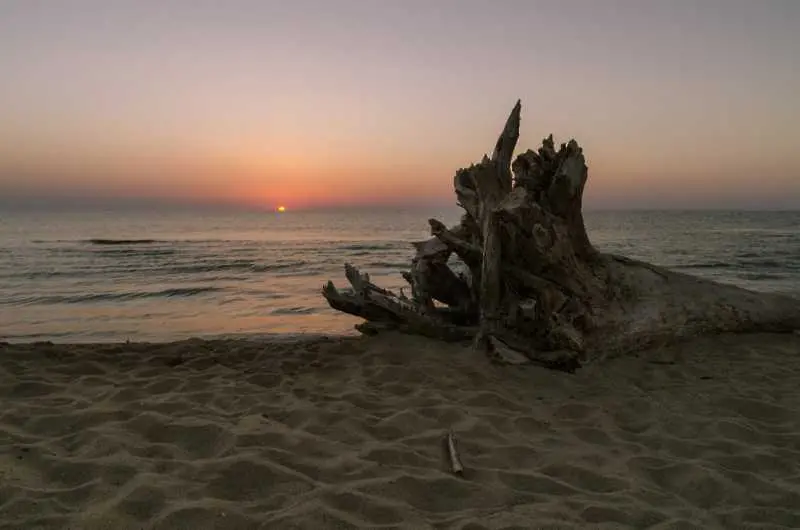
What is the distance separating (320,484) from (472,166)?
191 inches

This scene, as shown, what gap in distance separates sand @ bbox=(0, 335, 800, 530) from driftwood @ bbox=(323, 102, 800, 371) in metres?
0.45

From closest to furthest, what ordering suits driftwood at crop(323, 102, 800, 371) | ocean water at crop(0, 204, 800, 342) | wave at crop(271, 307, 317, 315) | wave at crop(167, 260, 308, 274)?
driftwood at crop(323, 102, 800, 371) < ocean water at crop(0, 204, 800, 342) < wave at crop(271, 307, 317, 315) < wave at crop(167, 260, 308, 274)

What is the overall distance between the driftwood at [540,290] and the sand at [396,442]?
45 centimetres

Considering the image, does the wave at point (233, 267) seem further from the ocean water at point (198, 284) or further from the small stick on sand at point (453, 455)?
the small stick on sand at point (453, 455)

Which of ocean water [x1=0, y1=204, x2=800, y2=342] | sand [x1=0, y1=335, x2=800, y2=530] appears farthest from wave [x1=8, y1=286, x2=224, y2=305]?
sand [x1=0, y1=335, x2=800, y2=530]

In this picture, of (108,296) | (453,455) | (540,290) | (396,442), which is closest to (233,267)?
(108,296)

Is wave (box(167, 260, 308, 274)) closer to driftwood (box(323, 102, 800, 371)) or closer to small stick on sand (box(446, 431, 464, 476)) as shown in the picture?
driftwood (box(323, 102, 800, 371))

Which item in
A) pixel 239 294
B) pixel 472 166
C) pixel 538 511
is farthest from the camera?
pixel 239 294

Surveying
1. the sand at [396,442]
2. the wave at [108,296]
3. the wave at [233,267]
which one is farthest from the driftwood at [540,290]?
the wave at [233,267]

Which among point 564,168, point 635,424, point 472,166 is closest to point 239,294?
point 472,166

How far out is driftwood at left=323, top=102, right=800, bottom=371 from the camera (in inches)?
257

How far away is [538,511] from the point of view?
124 inches

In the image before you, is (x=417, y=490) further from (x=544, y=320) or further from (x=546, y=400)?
(x=544, y=320)

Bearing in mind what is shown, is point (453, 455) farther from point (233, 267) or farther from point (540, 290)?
point (233, 267)
